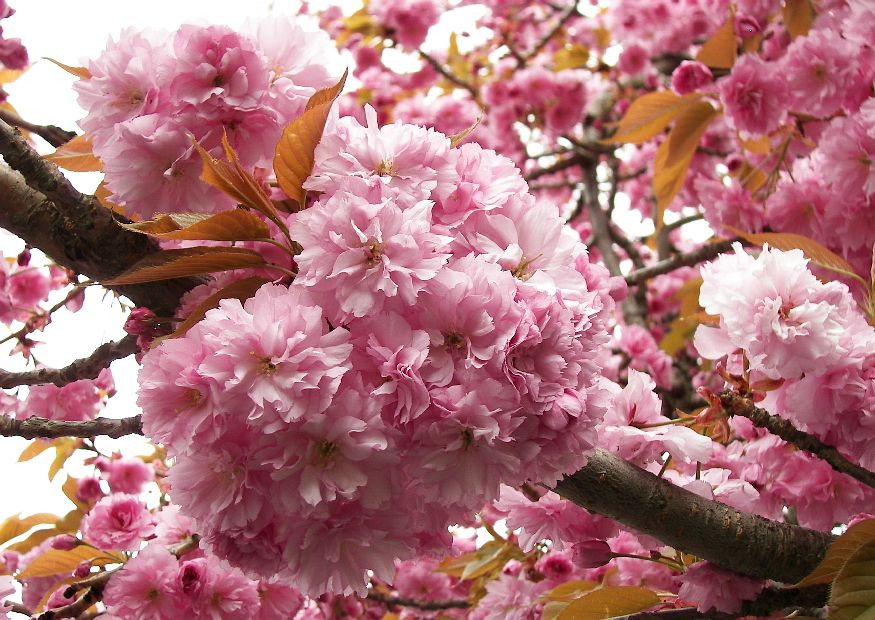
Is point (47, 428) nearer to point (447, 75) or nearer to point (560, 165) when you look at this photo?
point (560, 165)

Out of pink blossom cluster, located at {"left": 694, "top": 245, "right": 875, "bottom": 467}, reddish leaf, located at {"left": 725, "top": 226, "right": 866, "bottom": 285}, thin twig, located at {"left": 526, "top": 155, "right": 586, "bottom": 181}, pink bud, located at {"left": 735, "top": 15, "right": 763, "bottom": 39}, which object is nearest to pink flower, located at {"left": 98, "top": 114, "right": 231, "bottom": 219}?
pink blossom cluster, located at {"left": 694, "top": 245, "right": 875, "bottom": 467}

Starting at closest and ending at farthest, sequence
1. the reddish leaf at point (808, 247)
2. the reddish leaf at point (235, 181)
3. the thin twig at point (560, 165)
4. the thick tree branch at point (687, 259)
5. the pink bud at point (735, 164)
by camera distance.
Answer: the reddish leaf at point (235, 181), the reddish leaf at point (808, 247), the thick tree branch at point (687, 259), the pink bud at point (735, 164), the thin twig at point (560, 165)

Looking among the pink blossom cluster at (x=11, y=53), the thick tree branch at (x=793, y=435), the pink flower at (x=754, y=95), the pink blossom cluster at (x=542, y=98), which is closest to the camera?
the thick tree branch at (x=793, y=435)

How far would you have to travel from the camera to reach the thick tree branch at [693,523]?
0.93m

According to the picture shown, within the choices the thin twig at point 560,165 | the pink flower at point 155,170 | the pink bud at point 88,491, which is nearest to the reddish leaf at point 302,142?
the pink flower at point 155,170

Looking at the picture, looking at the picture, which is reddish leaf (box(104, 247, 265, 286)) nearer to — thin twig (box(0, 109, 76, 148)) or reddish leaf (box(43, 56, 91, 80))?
reddish leaf (box(43, 56, 91, 80))

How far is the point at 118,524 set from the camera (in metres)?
1.47

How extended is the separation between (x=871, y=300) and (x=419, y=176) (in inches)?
30.3

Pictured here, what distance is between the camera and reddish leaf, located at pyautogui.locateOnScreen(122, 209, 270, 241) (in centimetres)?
73

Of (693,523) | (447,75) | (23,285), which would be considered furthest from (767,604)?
(447,75)

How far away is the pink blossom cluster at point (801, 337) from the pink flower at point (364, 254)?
1.52ft

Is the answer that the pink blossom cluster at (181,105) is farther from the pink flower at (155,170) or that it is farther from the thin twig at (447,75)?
the thin twig at (447,75)

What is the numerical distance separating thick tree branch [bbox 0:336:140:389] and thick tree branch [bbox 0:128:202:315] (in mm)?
111

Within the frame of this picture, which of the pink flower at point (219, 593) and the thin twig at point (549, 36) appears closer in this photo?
the pink flower at point (219, 593)
